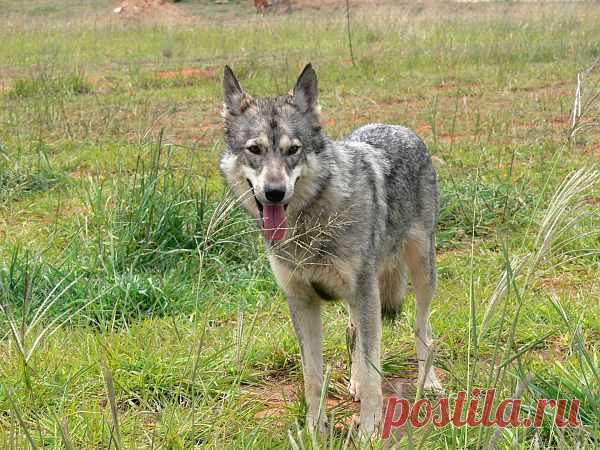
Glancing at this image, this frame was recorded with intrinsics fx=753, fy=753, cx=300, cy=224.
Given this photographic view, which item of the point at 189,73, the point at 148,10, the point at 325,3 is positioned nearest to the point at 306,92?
the point at 189,73

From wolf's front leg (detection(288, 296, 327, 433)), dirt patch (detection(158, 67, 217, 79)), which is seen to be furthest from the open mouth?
dirt patch (detection(158, 67, 217, 79))

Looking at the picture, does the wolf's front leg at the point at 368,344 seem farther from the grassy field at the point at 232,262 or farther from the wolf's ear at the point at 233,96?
the wolf's ear at the point at 233,96

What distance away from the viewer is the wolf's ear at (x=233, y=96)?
12.0 ft

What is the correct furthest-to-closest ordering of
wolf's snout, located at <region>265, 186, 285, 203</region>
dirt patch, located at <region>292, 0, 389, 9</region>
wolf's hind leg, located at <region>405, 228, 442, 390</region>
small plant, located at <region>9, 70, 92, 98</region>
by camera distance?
dirt patch, located at <region>292, 0, 389, 9</region> → small plant, located at <region>9, 70, 92, 98</region> → wolf's hind leg, located at <region>405, 228, 442, 390</region> → wolf's snout, located at <region>265, 186, 285, 203</region>

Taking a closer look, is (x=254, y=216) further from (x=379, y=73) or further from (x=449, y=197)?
(x=379, y=73)

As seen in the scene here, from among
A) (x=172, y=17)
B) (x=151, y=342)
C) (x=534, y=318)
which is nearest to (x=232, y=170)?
(x=151, y=342)

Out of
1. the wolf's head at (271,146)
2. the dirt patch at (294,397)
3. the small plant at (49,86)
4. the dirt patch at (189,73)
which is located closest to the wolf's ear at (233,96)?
the wolf's head at (271,146)

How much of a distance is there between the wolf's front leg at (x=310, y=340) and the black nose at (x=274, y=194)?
0.52 m

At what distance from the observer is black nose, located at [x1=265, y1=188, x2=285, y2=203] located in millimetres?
3168

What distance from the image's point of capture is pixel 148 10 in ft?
92.9

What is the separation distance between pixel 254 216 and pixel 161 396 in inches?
36.4

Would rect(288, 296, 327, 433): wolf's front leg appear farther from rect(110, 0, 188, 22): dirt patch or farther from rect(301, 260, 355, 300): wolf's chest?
rect(110, 0, 188, 22): dirt patch

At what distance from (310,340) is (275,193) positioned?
75cm

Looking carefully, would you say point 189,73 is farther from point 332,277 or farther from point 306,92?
point 332,277
